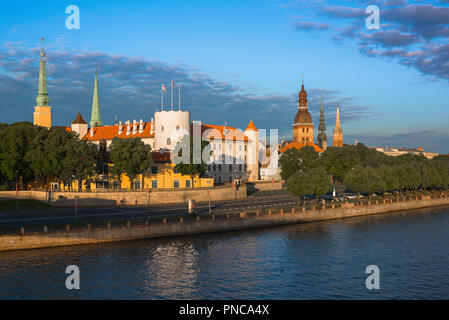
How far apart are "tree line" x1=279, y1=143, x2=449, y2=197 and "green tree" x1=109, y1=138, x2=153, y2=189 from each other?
29.5m

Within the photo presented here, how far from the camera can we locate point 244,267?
149ft

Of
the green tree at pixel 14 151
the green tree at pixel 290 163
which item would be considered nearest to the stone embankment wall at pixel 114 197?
the green tree at pixel 14 151

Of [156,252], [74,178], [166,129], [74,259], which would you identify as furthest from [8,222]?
[166,129]

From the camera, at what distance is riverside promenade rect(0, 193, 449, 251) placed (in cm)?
5100

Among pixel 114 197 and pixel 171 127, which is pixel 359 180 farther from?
pixel 114 197

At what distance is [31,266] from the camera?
144 feet

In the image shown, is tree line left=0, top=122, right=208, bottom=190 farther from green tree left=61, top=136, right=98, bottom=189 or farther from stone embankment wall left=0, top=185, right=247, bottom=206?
stone embankment wall left=0, top=185, right=247, bottom=206

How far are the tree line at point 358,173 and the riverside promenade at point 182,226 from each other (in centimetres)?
494

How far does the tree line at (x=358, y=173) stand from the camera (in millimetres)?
83125

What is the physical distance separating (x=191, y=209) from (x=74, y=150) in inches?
1230

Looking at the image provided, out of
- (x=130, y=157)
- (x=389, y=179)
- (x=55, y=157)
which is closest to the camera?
(x=55, y=157)

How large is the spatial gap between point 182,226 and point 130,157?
1271 inches

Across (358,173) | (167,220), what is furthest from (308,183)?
(167,220)

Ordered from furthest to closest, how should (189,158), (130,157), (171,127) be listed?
(171,127) < (189,158) < (130,157)
